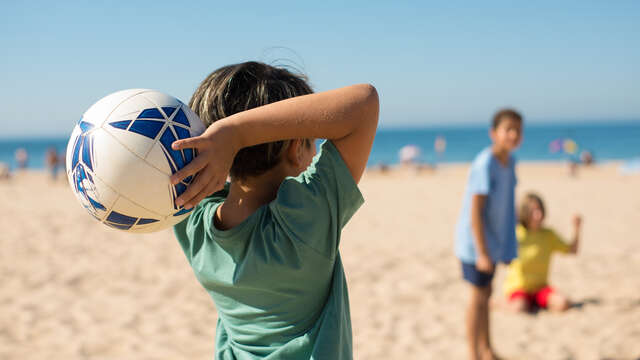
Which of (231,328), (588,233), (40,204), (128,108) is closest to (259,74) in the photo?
(128,108)

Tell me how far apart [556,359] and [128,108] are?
4.12 meters

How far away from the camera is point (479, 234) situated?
142 inches

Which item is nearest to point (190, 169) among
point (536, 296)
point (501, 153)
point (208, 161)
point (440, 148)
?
point (208, 161)

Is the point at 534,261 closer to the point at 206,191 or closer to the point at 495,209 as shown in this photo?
the point at 495,209

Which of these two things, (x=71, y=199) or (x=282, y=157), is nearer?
(x=282, y=157)

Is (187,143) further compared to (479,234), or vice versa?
(479,234)

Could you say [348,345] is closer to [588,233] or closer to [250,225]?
[250,225]

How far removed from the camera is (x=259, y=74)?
1390 millimetres

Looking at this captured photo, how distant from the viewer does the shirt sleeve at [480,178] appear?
3.61 m

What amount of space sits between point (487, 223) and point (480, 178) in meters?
0.37

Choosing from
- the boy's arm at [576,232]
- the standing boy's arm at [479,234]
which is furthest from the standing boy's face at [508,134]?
the boy's arm at [576,232]

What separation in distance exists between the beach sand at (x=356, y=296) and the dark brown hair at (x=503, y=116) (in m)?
2.00

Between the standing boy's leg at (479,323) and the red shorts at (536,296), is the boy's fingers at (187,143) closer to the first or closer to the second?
the standing boy's leg at (479,323)

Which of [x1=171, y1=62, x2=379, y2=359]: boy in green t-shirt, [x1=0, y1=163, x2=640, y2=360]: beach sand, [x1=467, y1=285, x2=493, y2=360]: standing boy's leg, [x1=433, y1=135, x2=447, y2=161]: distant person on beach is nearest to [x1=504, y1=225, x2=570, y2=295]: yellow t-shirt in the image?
[x1=0, y1=163, x2=640, y2=360]: beach sand
